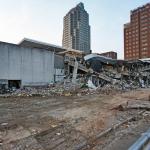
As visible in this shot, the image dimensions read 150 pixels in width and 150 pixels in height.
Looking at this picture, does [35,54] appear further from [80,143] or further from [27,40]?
[80,143]

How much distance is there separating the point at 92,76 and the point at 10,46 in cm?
1234

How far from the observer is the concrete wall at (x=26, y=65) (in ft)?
76.3

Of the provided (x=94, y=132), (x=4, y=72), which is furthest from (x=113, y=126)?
(x=4, y=72)

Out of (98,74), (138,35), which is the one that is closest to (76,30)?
(138,35)

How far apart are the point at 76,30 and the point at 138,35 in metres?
31.8

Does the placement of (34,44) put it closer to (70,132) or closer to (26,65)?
(26,65)

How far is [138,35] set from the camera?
103m

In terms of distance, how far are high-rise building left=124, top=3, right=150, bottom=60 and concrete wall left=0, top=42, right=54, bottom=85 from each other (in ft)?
249

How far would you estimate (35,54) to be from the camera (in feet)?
87.6

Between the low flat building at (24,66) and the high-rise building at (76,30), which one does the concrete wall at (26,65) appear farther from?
the high-rise building at (76,30)

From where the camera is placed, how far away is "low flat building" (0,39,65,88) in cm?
2327

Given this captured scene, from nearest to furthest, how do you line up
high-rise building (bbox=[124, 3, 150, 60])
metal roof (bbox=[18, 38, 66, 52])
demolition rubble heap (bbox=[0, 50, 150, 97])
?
demolition rubble heap (bbox=[0, 50, 150, 97]), metal roof (bbox=[18, 38, 66, 52]), high-rise building (bbox=[124, 3, 150, 60])

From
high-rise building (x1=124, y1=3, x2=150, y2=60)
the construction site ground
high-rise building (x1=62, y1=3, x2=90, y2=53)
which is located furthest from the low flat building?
high-rise building (x1=124, y1=3, x2=150, y2=60)

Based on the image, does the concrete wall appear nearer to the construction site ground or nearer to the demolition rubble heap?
the demolition rubble heap
